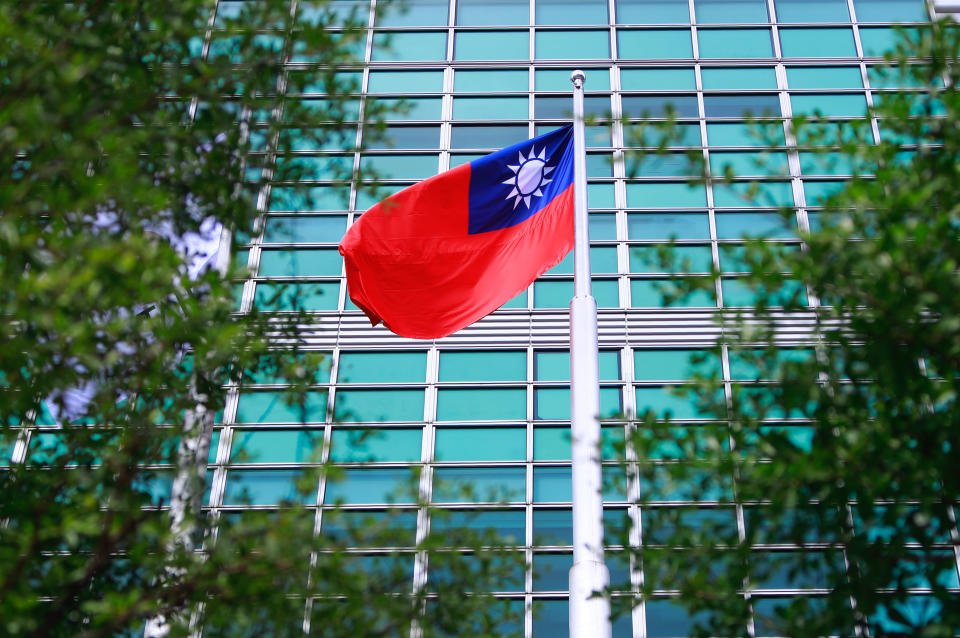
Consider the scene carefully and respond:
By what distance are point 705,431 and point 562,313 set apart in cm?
1108

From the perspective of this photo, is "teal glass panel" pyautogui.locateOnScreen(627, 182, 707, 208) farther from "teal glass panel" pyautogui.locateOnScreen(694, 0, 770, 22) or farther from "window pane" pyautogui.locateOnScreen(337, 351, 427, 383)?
"window pane" pyautogui.locateOnScreen(337, 351, 427, 383)

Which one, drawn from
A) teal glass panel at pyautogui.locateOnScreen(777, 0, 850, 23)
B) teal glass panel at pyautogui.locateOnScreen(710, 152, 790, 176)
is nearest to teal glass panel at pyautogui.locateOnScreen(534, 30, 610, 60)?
teal glass panel at pyautogui.locateOnScreen(710, 152, 790, 176)

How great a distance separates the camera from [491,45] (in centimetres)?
2259

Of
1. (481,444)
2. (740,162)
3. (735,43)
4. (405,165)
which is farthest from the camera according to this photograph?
(735,43)

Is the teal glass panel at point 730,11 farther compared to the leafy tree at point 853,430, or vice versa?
the teal glass panel at point 730,11

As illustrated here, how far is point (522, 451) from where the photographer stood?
56.6ft

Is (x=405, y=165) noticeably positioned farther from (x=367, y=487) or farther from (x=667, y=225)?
(x=367, y=487)

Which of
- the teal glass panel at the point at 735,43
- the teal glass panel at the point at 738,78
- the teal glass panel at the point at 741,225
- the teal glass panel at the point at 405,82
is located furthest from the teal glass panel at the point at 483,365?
the teal glass panel at the point at 735,43

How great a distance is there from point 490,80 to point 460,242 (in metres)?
9.76

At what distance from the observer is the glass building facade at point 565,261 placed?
16750mm

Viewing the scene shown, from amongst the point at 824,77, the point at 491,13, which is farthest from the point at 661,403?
the point at 491,13

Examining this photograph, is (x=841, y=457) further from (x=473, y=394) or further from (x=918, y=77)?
(x=473, y=394)

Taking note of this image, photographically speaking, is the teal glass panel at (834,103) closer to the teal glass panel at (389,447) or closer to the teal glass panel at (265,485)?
the teal glass panel at (389,447)

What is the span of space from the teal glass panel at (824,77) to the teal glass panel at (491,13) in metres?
5.88
